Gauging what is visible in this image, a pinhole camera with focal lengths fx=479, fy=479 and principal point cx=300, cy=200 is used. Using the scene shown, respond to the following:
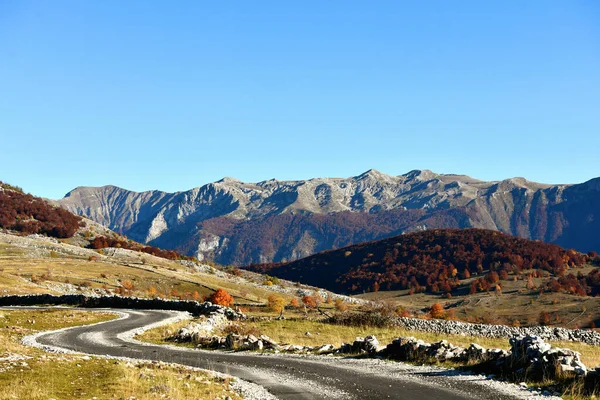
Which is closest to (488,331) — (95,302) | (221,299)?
(221,299)

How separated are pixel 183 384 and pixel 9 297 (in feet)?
191

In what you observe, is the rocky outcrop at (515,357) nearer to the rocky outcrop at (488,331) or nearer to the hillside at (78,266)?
the rocky outcrop at (488,331)

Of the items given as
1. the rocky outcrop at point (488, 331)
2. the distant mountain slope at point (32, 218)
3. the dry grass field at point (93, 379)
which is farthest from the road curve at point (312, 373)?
the distant mountain slope at point (32, 218)

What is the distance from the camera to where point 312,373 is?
22906 mm

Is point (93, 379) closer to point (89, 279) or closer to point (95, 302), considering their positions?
point (95, 302)

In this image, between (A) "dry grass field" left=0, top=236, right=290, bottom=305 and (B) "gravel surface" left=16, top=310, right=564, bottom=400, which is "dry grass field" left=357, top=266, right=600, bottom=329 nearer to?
(A) "dry grass field" left=0, top=236, right=290, bottom=305

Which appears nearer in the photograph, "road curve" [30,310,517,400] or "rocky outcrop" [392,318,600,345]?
"road curve" [30,310,517,400]

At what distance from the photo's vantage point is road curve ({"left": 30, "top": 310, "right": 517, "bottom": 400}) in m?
18.6

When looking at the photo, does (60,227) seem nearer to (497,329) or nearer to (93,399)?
(497,329)

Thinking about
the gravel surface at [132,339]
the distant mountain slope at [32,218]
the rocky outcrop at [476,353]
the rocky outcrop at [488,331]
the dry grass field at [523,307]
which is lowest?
the dry grass field at [523,307]

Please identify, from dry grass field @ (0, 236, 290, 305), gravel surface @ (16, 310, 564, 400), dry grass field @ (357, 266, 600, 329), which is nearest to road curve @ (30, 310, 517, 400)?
gravel surface @ (16, 310, 564, 400)

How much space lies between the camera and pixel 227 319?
182 feet

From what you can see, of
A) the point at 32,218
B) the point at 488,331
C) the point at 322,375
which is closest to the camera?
the point at 322,375

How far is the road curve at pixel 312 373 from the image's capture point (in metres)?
18.6
